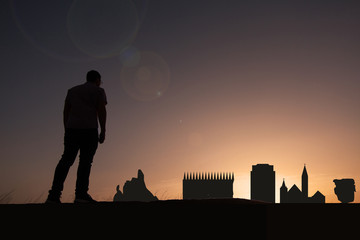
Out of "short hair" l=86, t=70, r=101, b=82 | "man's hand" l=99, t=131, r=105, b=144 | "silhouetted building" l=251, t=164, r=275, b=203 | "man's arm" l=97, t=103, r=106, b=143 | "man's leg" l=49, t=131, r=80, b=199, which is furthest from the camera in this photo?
"silhouetted building" l=251, t=164, r=275, b=203

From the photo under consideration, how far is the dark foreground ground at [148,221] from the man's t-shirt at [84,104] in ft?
7.92

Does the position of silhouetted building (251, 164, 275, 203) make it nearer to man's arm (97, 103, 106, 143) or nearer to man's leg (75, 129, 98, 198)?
man's arm (97, 103, 106, 143)

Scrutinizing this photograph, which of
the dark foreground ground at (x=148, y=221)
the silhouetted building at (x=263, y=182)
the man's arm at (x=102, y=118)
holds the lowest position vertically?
the dark foreground ground at (x=148, y=221)

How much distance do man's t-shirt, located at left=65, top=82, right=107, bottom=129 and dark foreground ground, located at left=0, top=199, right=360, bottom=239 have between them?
2.41 m

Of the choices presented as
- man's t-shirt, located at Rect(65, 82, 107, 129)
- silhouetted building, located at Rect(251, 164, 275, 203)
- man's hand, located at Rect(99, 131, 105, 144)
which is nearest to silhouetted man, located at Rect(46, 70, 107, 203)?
man's t-shirt, located at Rect(65, 82, 107, 129)

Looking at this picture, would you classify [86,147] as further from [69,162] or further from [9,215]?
[9,215]

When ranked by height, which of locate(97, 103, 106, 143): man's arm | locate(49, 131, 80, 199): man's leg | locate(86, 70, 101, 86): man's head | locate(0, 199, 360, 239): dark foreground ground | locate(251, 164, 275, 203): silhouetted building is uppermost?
locate(251, 164, 275, 203): silhouetted building

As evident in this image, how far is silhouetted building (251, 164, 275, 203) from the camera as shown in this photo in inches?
7328

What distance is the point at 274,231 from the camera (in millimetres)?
4902

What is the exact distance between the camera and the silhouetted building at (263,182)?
18612 centimetres

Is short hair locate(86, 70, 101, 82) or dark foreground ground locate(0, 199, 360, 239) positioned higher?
short hair locate(86, 70, 101, 82)

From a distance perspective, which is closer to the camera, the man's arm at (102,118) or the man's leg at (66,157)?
the man's leg at (66,157)

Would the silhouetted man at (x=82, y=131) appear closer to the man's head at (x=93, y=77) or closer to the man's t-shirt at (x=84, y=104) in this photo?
the man's t-shirt at (x=84, y=104)

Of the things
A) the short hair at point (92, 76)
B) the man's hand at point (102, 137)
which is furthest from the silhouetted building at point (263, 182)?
the short hair at point (92, 76)
